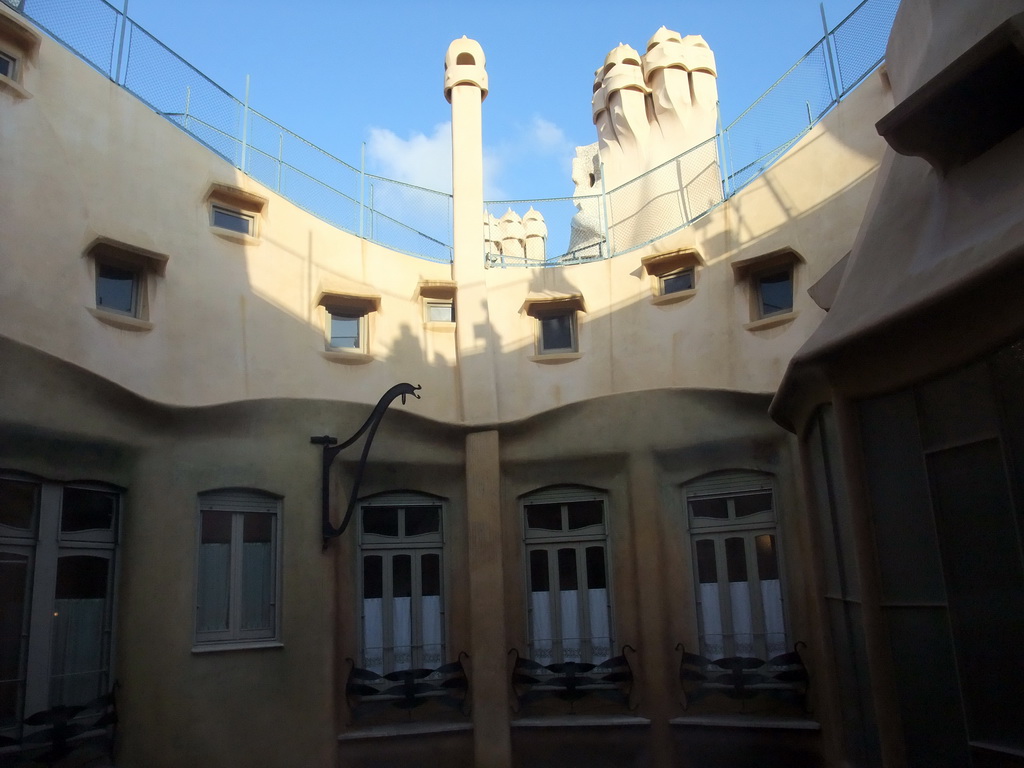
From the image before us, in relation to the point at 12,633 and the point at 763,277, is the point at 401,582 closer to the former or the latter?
the point at 12,633

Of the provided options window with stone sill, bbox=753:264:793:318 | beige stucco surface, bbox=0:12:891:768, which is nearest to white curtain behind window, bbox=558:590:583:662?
beige stucco surface, bbox=0:12:891:768

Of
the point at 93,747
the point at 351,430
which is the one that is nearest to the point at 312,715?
the point at 93,747

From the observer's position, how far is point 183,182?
34.1ft

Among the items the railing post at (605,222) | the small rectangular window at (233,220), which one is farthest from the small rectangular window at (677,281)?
the small rectangular window at (233,220)

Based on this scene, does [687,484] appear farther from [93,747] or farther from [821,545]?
[93,747]

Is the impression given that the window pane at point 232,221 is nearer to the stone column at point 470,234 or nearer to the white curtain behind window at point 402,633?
the stone column at point 470,234

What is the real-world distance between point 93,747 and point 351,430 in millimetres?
4344

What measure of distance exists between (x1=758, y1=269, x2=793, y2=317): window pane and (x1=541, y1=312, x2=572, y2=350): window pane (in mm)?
2702

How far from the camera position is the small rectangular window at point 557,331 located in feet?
40.1

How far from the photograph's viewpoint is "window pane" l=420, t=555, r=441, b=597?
36.6 ft

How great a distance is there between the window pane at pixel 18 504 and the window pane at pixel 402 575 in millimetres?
4276

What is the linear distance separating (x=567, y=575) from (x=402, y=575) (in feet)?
7.07

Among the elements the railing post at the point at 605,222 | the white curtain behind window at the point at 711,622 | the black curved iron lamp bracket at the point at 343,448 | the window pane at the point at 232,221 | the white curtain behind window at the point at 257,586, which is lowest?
the white curtain behind window at the point at 711,622

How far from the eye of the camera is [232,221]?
1103 cm
